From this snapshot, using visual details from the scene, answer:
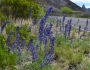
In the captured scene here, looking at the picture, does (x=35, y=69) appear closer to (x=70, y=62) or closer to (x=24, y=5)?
(x=70, y=62)

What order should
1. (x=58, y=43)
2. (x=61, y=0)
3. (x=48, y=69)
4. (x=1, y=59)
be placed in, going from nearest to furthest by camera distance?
(x=1, y=59) → (x=48, y=69) → (x=58, y=43) → (x=61, y=0)

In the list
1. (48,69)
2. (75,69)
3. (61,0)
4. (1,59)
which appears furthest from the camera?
(61,0)

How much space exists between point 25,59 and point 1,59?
2366 mm

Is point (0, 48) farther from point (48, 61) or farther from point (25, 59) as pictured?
point (25, 59)

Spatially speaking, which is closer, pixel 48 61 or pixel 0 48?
pixel 0 48

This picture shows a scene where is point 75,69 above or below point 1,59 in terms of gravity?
below

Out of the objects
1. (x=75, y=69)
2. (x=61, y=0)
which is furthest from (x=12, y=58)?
(x=61, y=0)

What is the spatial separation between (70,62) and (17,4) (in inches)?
352

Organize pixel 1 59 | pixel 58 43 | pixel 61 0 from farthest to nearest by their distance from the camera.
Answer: pixel 61 0
pixel 58 43
pixel 1 59

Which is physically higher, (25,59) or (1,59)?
(1,59)

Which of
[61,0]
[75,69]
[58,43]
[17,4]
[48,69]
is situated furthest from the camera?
[61,0]

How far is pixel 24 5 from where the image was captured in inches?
622

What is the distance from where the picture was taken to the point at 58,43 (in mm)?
9812

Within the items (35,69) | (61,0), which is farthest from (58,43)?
(61,0)
